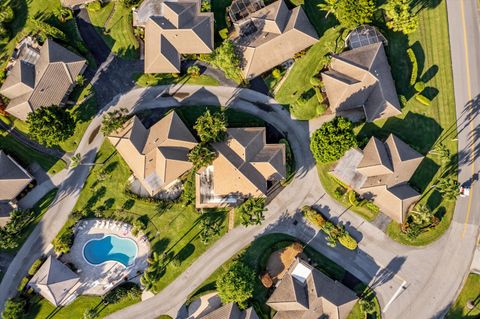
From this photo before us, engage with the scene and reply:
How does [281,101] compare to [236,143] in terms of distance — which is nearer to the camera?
[236,143]

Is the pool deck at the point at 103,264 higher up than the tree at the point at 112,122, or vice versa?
the tree at the point at 112,122

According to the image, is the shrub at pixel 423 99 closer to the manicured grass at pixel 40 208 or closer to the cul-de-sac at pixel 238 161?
the cul-de-sac at pixel 238 161

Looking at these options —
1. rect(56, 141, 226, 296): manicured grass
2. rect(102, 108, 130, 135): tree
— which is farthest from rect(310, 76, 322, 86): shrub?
rect(102, 108, 130, 135): tree

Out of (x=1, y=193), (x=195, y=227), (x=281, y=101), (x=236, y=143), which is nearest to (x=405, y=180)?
(x=281, y=101)

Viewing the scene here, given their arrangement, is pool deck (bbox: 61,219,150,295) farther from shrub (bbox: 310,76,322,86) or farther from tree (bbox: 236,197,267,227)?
shrub (bbox: 310,76,322,86)

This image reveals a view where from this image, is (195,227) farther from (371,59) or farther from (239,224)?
(371,59)

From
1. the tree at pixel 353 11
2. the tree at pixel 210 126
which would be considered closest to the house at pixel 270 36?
the tree at pixel 353 11
